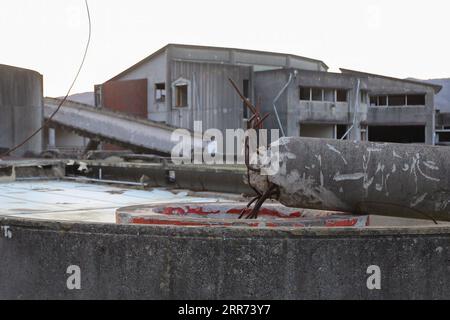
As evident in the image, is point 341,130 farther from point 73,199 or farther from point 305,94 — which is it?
point 73,199

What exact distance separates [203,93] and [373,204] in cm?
3307

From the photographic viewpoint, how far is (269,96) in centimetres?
4056

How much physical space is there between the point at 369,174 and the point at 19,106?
16855 millimetres

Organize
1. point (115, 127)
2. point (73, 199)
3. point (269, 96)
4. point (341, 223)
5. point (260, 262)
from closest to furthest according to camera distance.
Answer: point (260, 262) < point (341, 223) < point (73, 199) < point (115, 127) < point (269, 96)

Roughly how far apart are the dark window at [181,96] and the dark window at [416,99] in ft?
56.8

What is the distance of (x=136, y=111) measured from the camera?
4159cm

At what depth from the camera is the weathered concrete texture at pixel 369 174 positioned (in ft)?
18.7

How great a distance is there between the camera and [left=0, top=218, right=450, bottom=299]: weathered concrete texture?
15.5 ft

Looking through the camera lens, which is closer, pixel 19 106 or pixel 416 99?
pixel 19 106

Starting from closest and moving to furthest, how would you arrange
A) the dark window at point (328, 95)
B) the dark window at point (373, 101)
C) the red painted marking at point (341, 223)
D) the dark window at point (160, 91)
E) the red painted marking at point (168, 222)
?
1. the red painted marking at point (168, 222)
2. the red painted marking at point (341, 223)
3. the dark window at point (160, 91)
4. the dark window at point (328, 95)
5. the dark window at point (373, 101)

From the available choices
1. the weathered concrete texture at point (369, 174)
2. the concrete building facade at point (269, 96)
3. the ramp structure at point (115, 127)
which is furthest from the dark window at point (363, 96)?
the weathered concrete texture at point (369, 174)

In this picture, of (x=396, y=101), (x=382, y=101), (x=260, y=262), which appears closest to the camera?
(x=260, y=262)

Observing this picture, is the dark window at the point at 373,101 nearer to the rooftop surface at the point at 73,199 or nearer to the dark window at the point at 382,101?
the dark window at the point at 382,101

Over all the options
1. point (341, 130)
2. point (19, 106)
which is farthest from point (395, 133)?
point (19, 106)
